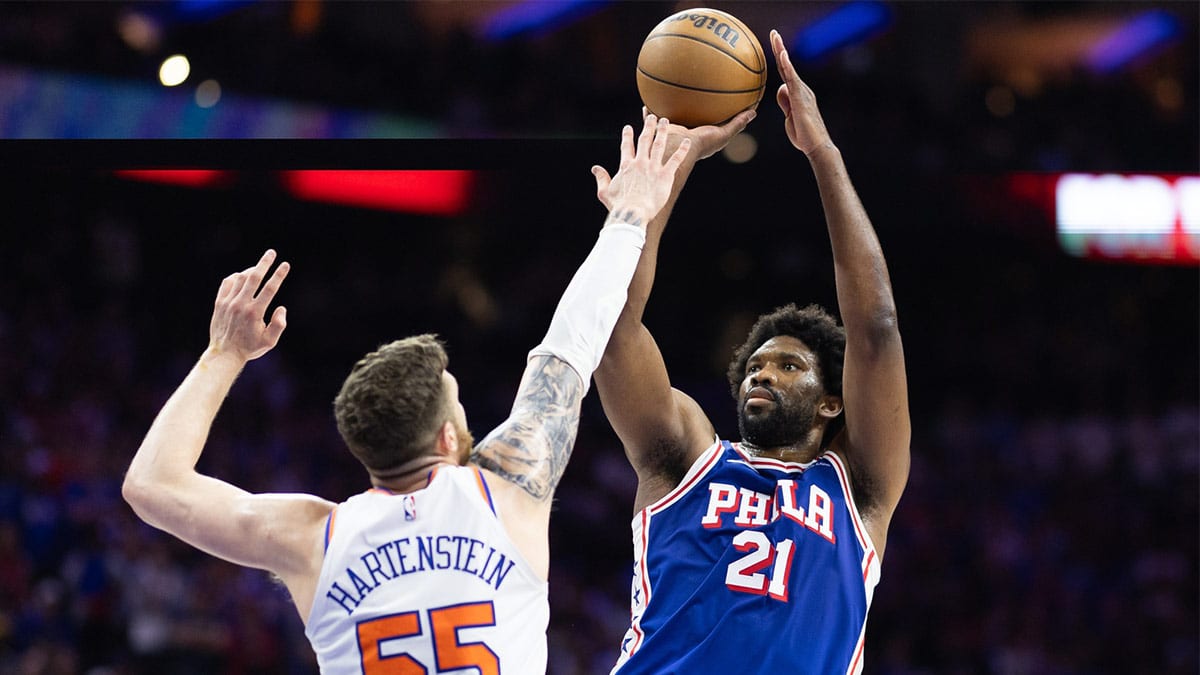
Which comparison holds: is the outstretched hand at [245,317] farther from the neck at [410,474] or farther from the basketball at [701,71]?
the basketball at [701,71]

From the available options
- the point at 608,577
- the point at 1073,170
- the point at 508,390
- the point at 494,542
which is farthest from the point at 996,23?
the point at 494,542

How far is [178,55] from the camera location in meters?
11.9

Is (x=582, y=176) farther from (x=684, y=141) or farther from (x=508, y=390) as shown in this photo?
(x=508, y=390)

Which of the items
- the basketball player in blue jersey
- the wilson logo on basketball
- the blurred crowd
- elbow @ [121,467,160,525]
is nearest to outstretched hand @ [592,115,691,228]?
the basketball player in blue jersey

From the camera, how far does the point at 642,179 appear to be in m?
3.54

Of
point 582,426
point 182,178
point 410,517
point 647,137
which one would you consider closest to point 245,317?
point 410,517

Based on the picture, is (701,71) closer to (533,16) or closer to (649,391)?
(649,391)

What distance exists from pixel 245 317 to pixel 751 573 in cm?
163

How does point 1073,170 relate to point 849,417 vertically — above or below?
above

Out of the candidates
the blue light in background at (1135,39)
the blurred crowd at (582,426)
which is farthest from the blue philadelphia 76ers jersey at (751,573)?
the blue light in background at (1135,39)

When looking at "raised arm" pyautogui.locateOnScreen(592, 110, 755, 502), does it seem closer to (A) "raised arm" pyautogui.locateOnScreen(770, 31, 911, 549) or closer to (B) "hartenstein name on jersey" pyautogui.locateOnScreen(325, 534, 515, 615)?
(A) "raised arm" pyautogui.locateOnScreen(770, 31, 911, 549)

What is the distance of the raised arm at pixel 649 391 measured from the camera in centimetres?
397

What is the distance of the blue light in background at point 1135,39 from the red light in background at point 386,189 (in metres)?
7.96

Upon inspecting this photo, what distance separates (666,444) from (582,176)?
3.35 m
